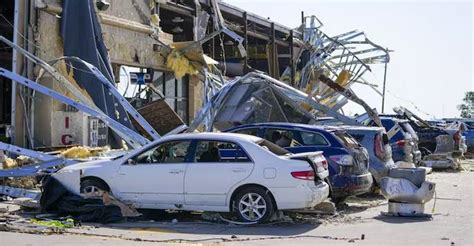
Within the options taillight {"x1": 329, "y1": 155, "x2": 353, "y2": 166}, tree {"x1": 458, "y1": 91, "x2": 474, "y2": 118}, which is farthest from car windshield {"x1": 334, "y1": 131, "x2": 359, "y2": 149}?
tree {"x1": 458, "y1": 91, "x2": 474, "y2": 118}

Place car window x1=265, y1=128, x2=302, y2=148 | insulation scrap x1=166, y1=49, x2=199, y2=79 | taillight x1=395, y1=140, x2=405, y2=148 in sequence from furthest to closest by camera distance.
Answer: insulation scrap x1=166, y1=49, x2=199, y2=79 < taillight x1=395, y1=140, x2=405, y2=148 < car window x1=265, y1=128, x2=302, y2=148

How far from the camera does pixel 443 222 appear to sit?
11.1 metres

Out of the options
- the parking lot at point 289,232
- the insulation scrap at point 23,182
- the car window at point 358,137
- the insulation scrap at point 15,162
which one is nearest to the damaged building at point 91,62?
the insulation scrap at point 15,162

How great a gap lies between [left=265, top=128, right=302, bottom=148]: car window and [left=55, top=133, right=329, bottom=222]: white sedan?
1.91 m

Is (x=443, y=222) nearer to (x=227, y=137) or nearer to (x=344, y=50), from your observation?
(x=227, y=137)

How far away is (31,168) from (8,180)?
1.75 m

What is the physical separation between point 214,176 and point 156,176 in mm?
990

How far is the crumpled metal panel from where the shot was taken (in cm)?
1148

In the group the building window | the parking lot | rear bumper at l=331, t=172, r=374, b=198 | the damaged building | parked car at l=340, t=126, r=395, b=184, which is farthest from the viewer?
the building window

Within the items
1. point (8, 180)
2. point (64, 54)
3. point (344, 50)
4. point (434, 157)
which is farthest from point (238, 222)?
point (344, 50)

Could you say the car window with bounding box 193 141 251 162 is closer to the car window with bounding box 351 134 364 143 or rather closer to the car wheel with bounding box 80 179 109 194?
the car wheel with bounding box 80 179 109 194

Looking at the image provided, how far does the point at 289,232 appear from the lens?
10008 millimetres

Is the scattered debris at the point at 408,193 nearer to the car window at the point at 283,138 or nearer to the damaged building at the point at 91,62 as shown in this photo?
the car window at the point at 283,138

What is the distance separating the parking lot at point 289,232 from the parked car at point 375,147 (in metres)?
1.76
